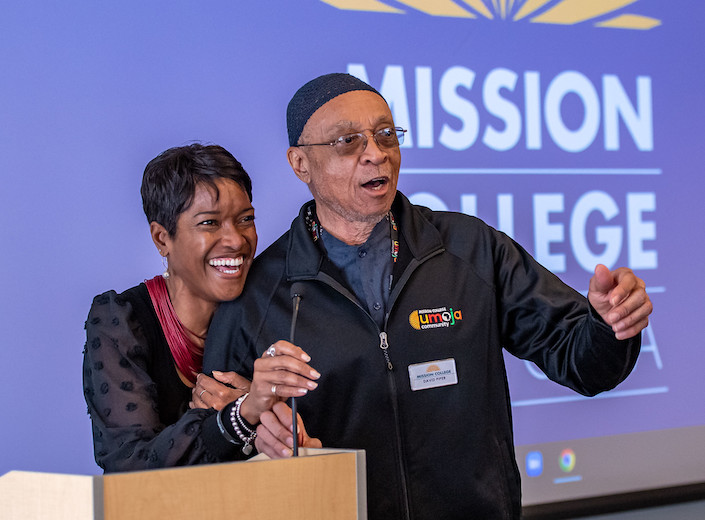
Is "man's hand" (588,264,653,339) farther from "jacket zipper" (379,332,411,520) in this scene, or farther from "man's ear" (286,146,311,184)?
"man's ear" (286,146,311,184)

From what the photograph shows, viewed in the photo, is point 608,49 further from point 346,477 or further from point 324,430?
point 346,477

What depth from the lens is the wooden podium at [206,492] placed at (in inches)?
40.0

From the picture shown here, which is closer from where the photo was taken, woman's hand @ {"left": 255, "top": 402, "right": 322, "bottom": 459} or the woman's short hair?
woman's hand @ {"left": 255, "top": 402, "right": 322, "bottom": 459}

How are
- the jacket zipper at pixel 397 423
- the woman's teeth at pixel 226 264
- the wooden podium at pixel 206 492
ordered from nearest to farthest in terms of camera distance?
the wooden podium at pixel 206 492
the jacket zipper at pixel 397 423
the woman's teeth at pixel 226 264

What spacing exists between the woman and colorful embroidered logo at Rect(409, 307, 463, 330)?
1.49 ft

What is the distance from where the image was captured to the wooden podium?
1016 mm

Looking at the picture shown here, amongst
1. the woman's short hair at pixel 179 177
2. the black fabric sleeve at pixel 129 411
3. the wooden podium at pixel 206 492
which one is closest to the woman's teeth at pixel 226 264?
the woman's short hair at pixel 179 177

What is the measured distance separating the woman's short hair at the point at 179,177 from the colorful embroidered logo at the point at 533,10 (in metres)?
1.45

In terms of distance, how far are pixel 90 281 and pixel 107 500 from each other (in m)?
1.99

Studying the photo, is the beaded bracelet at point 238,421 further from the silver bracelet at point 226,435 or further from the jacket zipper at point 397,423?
the jacket zipper at point 397,423

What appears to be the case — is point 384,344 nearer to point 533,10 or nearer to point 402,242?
point 402,242

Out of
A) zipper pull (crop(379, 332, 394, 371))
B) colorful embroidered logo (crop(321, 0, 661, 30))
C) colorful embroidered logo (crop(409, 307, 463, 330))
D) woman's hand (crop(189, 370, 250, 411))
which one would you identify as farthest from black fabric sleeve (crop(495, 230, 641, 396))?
colorful embroidered logo (crop(321, 0, 661, 30))

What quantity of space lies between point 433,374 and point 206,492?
2.68ft

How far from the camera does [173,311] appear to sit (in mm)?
2086
